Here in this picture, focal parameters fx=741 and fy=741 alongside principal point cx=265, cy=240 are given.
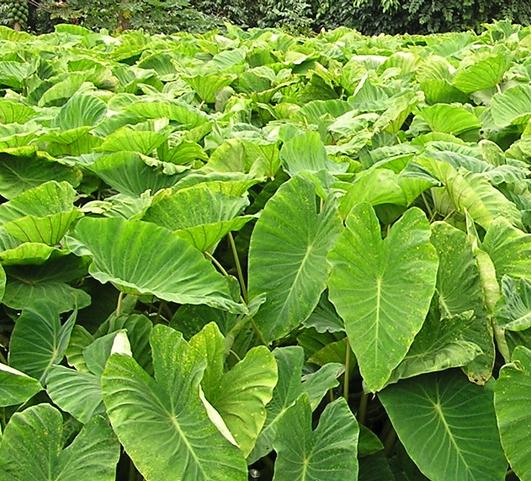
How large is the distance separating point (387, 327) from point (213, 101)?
1.42 meters

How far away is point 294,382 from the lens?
88cm

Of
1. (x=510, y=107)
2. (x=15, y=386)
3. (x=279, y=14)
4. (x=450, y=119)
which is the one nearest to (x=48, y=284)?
(x=15, y=386)

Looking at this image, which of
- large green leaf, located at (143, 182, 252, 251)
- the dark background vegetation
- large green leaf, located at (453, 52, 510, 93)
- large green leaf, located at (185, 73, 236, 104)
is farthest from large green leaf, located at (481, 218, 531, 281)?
the dark background vegetation

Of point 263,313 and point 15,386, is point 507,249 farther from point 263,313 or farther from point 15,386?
point 15,386

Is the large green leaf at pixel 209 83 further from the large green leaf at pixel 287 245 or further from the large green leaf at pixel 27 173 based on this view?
the large green leaf at pixel 287 245

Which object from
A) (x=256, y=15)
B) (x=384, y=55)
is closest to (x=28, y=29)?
(x=256, y=15)

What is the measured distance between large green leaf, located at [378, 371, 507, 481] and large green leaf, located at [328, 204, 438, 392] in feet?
0.24

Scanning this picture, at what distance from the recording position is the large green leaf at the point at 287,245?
3.17 feet

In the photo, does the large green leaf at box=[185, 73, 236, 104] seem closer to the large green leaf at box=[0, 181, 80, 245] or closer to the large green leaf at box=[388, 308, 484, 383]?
the large green leaf at box=[0, 181, 80, 245]

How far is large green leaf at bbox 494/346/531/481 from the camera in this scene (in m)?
0.78

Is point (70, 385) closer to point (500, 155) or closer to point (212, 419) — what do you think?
point (212, 419)

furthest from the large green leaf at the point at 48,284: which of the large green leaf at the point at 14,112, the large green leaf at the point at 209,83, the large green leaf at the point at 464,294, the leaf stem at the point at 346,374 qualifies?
the large green leaf at the point at 209,83

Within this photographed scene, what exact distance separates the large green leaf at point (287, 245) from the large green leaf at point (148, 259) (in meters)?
0.06

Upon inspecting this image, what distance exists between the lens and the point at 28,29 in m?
11.2
